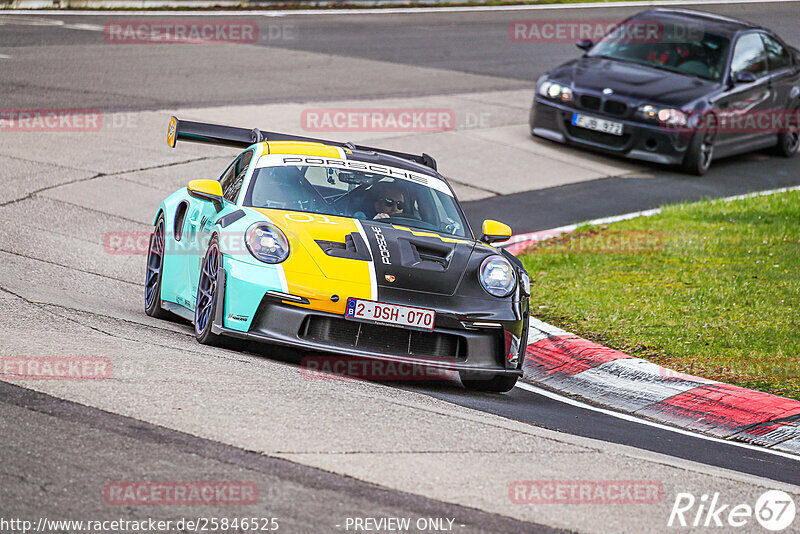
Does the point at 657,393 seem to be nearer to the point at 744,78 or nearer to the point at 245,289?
the point at 245,289

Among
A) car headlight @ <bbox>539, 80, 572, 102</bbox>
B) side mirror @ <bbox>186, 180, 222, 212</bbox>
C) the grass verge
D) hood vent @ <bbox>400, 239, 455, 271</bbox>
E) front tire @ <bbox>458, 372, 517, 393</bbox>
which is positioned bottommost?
the grass verge

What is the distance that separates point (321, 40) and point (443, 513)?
67.9ft

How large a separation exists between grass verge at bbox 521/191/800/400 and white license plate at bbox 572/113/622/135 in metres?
2.48

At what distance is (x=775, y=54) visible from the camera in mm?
17578

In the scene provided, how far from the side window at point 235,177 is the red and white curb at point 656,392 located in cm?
236

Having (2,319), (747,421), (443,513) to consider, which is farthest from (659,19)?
(443,513)

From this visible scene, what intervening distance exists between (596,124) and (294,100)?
473 centimetres

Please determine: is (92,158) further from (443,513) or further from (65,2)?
(65,2)

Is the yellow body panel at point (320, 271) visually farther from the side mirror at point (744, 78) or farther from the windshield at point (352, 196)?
the side mirror at point (744, 78)

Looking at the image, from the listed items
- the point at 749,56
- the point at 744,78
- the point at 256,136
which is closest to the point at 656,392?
the point at 256,136

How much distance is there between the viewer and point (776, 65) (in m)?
17.5

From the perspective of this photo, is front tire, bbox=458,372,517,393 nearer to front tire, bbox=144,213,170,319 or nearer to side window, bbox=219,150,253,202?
side window, bbox=219,150,253,202

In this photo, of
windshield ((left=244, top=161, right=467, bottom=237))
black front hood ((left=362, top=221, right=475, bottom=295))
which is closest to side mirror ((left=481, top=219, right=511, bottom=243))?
windshield ((left=244, top=161, right=467, bottom=237))

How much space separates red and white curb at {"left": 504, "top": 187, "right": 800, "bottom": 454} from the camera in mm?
7027
